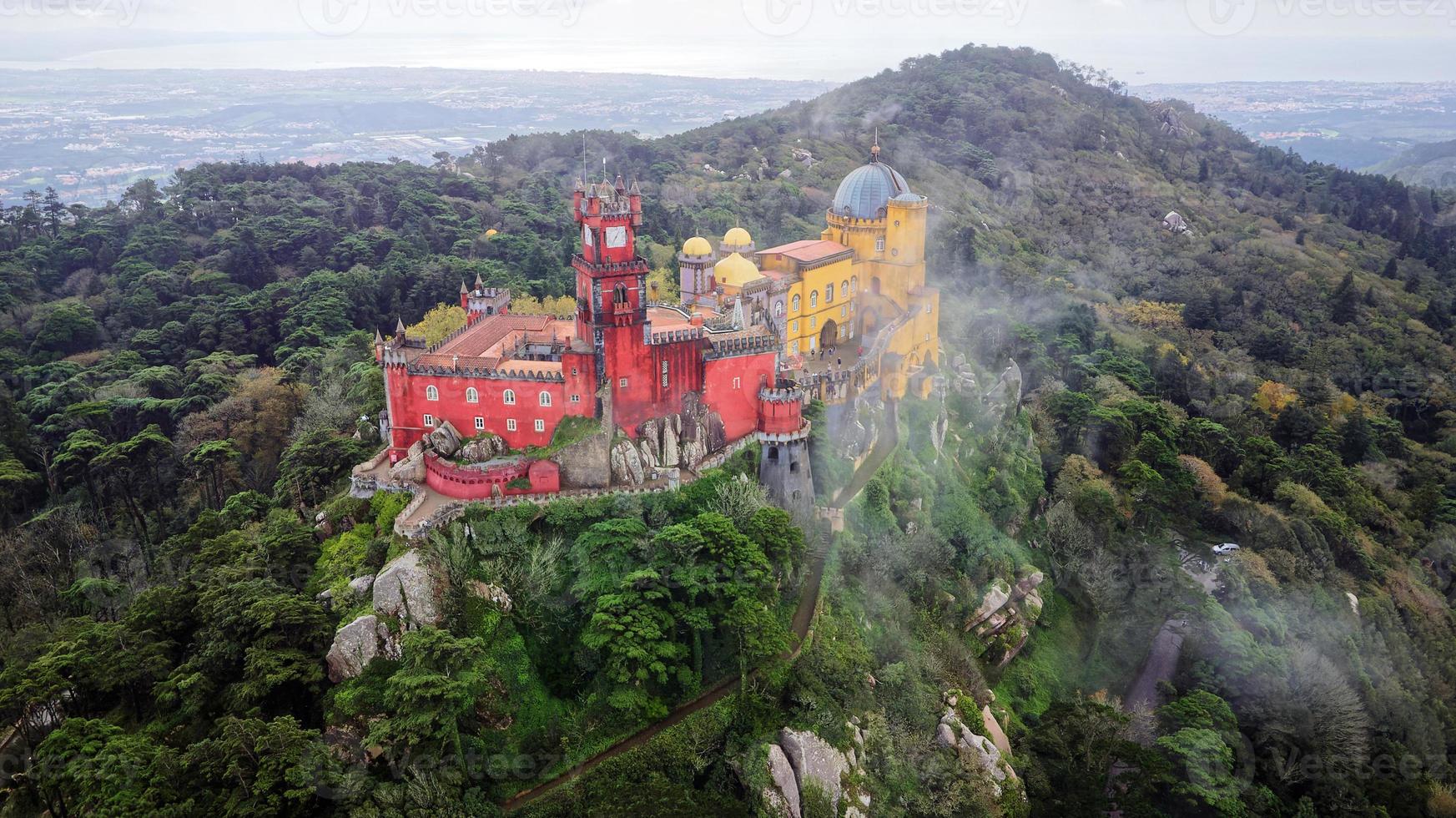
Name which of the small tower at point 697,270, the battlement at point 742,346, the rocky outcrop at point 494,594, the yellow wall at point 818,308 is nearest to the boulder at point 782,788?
the rocky outcrop at point 494,594

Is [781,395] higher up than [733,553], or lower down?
higher up

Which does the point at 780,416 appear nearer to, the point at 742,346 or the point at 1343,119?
the point at 742,346

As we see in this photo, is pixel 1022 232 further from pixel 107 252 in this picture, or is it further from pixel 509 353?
pixel 107 252

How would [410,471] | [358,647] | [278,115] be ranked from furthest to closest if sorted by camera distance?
[278,115]
[410,471]
[358,647]

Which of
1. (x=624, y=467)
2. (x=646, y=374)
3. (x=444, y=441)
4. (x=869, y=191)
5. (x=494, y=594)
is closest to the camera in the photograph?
(x=494, y=594)

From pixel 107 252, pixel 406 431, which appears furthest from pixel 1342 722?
pixel 107 252

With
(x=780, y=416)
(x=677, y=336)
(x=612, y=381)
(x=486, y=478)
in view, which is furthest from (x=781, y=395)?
(x=486, y=478)
